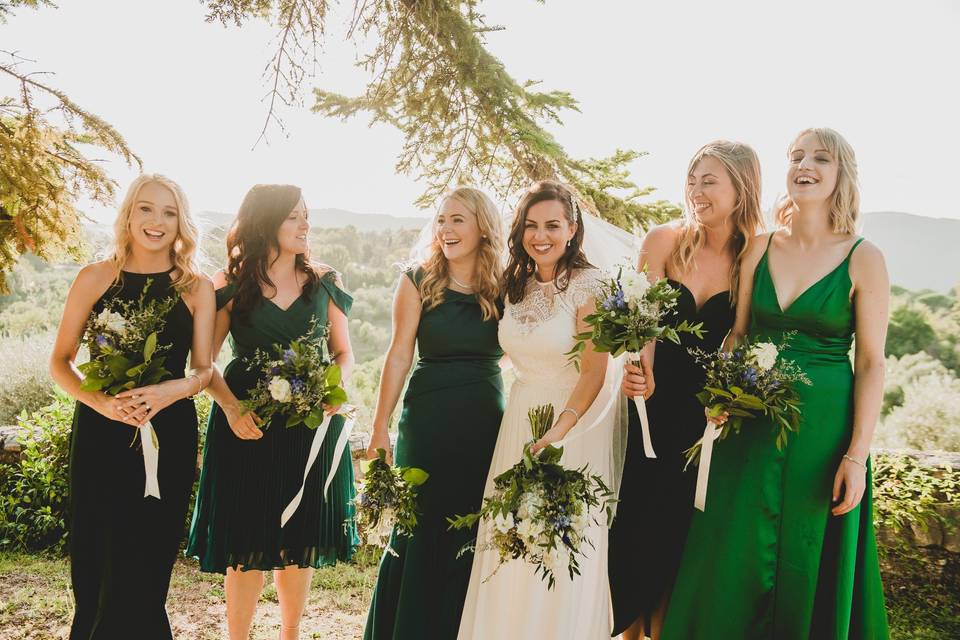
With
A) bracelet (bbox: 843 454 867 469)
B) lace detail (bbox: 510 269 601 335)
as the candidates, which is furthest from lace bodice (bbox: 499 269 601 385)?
bracelet (bbox: 843 454 867 469)

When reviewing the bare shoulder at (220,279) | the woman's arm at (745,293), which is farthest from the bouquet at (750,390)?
the bare shoulder at (220,279)

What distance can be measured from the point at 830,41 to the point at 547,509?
13.2 m

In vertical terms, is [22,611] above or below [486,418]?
below

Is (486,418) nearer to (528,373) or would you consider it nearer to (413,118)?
(528,373)

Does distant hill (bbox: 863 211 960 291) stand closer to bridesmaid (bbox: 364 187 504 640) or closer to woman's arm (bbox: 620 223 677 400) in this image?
woman's arm (bbox: 620 223 677 400)

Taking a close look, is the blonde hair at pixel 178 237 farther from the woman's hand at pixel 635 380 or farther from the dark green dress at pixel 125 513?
the woman's hand at pixel 635 380

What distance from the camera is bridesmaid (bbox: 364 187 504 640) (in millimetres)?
3439

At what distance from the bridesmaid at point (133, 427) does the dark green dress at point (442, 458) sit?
3.58 ft

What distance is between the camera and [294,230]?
3668 mm

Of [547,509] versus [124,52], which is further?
[124,52]

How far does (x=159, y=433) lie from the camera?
3.32 metres

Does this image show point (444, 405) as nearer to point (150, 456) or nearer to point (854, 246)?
point (150, 456)

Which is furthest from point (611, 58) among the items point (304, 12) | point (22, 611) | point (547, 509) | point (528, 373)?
point (22, 611)

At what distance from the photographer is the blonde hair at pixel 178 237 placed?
337cm
